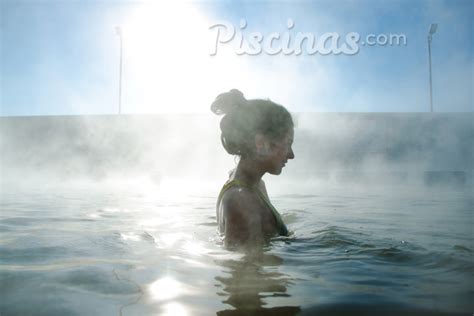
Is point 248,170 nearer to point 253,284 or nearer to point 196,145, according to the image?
point 253,284

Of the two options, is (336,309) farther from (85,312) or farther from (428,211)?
(428,211)

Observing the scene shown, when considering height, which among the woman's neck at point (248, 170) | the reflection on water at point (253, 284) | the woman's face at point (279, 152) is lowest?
the reflection on water at point (253, 284)

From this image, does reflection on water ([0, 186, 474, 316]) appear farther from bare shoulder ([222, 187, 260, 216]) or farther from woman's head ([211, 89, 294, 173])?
woman's head ([211, 89, 294, 173])

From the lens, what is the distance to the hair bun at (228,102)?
8.73 feet

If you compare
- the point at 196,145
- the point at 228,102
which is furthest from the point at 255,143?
the point at 196,145

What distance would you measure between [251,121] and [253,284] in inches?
47.1

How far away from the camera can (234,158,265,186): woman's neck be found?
8.89 feet

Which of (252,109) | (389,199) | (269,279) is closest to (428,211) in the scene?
(389,199)

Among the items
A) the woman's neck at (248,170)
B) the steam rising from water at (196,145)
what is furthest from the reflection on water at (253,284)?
the steam rising from water at (196,145)

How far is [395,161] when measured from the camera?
13.7m

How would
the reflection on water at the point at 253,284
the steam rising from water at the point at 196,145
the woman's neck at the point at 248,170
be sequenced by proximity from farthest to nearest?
the steam rising from water at the point at 196,145, the woman's neck at the point at 248,170, the reflection on water at the point at 253,284

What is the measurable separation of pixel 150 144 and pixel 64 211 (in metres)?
9.98

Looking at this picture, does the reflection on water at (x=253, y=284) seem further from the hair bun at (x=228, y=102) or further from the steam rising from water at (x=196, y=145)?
the steam rising from water at (x=196, y=145)

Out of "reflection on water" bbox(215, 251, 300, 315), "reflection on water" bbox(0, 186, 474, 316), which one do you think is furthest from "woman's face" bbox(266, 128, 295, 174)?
"reflection on water" bbox(215, 251, 300, 315)
